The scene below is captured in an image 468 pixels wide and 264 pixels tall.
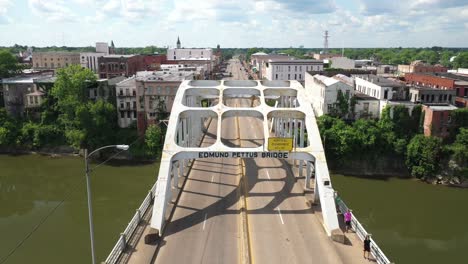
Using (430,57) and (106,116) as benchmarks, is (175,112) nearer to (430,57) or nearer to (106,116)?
(106,116)

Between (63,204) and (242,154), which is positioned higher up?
(242,154)

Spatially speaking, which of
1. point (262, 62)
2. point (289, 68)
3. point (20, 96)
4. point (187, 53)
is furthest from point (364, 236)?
point (187, 53)

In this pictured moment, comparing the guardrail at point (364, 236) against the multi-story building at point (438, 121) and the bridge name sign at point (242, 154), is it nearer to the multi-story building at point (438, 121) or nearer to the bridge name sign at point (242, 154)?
the bridge name sign at point (242, 154)

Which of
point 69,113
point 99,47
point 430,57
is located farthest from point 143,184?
point 430,57

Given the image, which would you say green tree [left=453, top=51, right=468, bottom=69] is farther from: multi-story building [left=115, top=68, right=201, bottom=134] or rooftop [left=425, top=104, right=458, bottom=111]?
multi-story building [left=115, top=68, right=201, bottom=134]

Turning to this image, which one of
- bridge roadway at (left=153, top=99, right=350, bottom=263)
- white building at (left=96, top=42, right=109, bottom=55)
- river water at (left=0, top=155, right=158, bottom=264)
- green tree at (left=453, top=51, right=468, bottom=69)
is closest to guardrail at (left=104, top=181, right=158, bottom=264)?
bridge roadway at (left=153, top=99, right=350, bottom=263)

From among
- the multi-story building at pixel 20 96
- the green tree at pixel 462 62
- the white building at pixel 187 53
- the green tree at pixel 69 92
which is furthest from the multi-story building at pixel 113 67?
the green tree at pixel 462 62

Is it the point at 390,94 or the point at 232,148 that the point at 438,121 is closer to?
the point at 390,94

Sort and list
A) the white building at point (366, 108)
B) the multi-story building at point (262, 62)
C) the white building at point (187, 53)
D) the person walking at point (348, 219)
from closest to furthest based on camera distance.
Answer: the person walking at point (348, 219), the white building at point (366, 108), the multi-story building at point (262, 62), the white building at point (187, 53)
